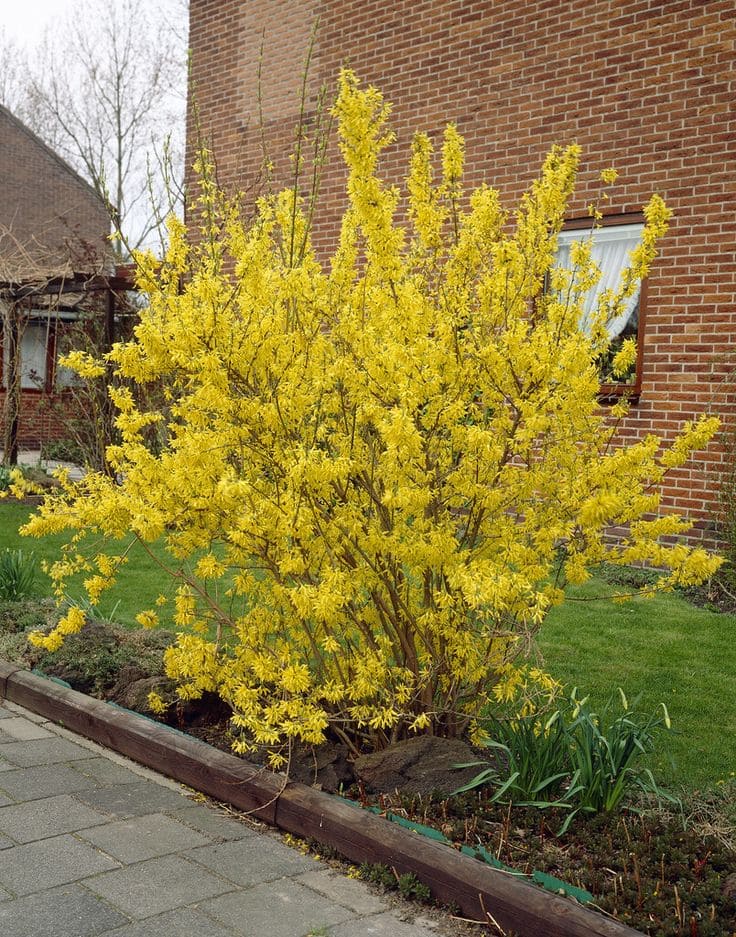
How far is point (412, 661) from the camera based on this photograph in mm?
4223

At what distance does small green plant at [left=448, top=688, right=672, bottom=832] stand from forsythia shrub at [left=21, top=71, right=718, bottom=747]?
29 cm

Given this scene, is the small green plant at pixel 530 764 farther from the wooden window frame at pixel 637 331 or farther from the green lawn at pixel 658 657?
the wooden window frame at pixel 637 331

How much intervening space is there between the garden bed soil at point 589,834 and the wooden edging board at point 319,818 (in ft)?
0.38

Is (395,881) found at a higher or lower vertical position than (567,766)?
lower

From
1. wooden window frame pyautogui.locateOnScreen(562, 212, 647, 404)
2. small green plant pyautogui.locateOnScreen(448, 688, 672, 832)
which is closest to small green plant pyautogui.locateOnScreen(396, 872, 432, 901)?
small green plant pyautogui.locateOnScreen(448, 688, 672, 832)

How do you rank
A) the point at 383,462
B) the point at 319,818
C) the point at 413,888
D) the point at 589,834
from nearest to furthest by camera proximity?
the point at 413,888 < the point at 589,834 < the point at 319,818 < the point at 383,462

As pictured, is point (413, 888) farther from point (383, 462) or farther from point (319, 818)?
point (383, 462)

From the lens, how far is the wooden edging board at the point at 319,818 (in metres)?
3.10

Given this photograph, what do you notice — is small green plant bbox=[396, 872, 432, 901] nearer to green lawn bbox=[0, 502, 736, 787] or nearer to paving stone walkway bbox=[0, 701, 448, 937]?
paving stone walkway bbox=[0, 701, 448, 937]

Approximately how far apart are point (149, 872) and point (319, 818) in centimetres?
64

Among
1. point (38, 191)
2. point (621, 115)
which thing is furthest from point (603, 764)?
point (38, 191)

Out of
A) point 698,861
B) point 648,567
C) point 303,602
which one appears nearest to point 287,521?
point 303,602

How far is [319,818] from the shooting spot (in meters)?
3.80

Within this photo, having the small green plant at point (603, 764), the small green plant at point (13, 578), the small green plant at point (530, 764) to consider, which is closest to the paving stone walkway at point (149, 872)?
the small green plant at point (530, 764)
